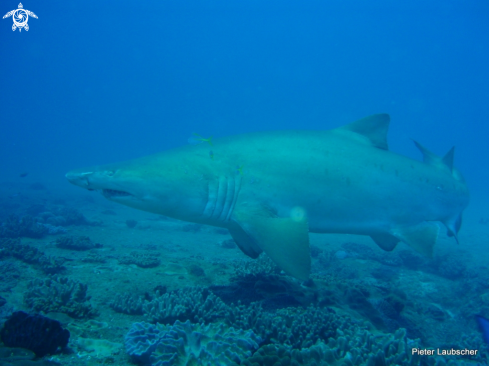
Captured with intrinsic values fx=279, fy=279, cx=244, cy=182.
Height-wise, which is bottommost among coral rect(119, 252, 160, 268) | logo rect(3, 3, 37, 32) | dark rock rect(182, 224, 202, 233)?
coral rect(119, 252, 160, 268)

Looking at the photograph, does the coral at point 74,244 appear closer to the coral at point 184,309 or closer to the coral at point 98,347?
the coral at point 184,309

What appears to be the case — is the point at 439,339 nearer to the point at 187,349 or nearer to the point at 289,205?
the point at 289,205

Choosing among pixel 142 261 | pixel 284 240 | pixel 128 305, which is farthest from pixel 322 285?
pixel 142 261

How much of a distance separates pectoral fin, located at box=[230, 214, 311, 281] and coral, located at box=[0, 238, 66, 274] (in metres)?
4.51

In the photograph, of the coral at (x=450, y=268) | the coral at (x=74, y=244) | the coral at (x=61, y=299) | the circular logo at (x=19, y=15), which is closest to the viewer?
the coral at (x=61, y=299)

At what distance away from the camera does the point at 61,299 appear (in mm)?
4004

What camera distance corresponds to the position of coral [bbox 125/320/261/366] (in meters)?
2.89

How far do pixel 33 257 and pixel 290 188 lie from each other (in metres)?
6.21

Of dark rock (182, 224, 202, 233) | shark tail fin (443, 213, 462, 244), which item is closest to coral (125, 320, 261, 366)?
shark tail fin (443, 213, 462, 244)

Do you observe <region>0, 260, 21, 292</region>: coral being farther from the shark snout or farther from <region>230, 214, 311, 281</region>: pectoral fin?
<region>230, 214, 311, 281</region>: pectoral fin

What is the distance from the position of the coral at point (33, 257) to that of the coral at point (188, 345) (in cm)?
367

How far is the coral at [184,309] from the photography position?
12.9 ft

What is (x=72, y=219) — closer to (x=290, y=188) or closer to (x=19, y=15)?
(x=290, y=188)

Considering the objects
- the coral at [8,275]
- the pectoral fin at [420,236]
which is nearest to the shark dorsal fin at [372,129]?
the pectoral fin at [420,236]
